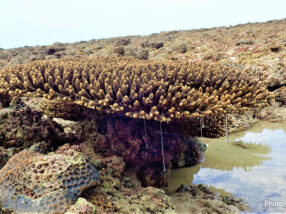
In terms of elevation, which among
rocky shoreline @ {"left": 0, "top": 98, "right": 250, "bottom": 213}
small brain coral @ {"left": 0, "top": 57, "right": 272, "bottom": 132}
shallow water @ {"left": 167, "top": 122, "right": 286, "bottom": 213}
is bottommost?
shallow water @ {"left": 167, "top": 122, "right": 286, "bottom": 213}

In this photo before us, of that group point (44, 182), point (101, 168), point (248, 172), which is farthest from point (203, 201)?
point (44, 182)

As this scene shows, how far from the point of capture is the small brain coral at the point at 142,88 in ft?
9.78

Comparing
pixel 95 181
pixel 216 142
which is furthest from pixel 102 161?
pixel 216 142

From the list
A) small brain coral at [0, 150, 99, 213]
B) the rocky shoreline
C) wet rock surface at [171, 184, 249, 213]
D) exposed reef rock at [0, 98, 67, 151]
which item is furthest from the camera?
exposed reef rock at [0, 98, 67, 151]

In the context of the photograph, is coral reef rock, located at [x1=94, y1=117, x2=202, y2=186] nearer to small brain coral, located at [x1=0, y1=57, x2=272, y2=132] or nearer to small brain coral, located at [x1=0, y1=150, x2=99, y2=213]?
small brain coral, located at [x1=0, y1=57, x2=272, y2=132]

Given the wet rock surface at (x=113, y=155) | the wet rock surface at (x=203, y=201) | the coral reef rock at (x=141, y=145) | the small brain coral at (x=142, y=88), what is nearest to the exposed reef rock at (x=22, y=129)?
the wet rock surface at (x=113, y=155)

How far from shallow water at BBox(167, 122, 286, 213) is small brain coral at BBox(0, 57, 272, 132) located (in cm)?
102

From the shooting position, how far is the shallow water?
9.80 ft

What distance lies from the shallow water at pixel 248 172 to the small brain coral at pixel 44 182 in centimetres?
163

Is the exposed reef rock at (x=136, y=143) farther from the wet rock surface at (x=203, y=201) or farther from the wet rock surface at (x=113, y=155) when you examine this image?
the wet rock surface at (x=203, y=201)

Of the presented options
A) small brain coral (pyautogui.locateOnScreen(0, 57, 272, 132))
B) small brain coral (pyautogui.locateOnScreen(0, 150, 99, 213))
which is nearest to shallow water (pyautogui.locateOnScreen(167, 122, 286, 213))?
small brain coral (pyautogui.locateOnScreen(0, 57, 272, 132))

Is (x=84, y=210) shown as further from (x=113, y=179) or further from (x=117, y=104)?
(x=117, y=104)

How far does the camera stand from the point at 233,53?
18750 mm

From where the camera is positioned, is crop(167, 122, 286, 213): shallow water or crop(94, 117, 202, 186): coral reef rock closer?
crop(167, 122, 286, 213): shallow water
